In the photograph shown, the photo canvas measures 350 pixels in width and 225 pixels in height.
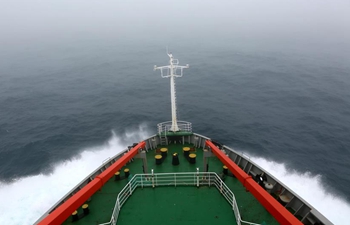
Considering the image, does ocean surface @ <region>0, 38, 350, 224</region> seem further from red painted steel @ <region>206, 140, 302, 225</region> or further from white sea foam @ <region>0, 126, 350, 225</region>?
A: red painted steel @ <region>206, 140, 302, 225</region>

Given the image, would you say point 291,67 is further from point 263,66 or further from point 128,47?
point 128,47

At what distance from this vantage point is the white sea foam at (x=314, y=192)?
25.5 m

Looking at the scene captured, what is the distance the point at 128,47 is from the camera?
107500 mm

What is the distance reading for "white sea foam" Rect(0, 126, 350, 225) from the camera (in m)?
25.4

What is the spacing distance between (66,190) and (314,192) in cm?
2815

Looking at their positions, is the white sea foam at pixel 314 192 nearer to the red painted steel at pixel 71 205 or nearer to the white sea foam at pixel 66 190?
the white sea foam at pixel 66 190

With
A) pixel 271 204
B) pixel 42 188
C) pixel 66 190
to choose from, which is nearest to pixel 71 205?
pixel 271 204

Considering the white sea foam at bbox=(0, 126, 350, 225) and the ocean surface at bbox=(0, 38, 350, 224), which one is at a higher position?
the ocean surface at bbox=(0, 38, 350, 224)

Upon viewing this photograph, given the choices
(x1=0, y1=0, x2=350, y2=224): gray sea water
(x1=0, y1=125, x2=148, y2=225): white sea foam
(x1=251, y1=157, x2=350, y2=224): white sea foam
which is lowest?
Result: (x1=251, y1=157, x2=350, y2=224): white sea foam

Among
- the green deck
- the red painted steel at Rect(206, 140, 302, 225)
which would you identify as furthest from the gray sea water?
the red painted steel at Rect(206, 140, 302, 225)

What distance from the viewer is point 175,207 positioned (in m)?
14.7

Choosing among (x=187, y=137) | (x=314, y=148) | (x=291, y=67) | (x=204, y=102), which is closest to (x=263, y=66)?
(x=291, y=67)

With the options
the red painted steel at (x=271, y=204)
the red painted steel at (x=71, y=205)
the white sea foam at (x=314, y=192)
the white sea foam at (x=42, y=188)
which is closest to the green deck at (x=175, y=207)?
the red painted steel at (x=271, y=204)

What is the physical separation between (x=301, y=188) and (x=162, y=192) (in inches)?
809
